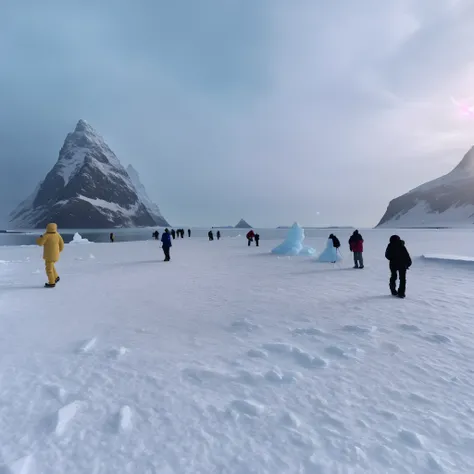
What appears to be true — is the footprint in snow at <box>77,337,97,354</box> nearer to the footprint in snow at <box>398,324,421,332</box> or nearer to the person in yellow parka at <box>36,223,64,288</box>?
the footprint in snow at <box>398,324,421,332</box>

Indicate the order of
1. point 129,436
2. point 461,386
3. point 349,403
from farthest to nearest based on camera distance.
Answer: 1. point 461,386
2. point 349,403
3. point 129,436

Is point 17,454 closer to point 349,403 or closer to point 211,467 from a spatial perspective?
point 211,467

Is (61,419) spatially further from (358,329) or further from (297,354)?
(358,329)

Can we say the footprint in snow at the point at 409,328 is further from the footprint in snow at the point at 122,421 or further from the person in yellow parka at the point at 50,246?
the person in yellow parka at the point at 50,246

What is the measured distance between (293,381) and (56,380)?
9.90 feet

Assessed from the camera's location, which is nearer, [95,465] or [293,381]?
[95,465]

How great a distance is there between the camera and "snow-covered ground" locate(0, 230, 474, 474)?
8.41 feet

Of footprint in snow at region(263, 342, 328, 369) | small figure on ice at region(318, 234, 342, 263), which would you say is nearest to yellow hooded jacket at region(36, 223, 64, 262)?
footprint in snow at region(263, 342, 328, 369)

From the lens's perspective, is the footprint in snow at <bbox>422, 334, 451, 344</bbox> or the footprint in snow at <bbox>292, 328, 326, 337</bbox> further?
the footprint in snow at <bbox>292, 328, 326, 337</bbox>

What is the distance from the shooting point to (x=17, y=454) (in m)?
2.56

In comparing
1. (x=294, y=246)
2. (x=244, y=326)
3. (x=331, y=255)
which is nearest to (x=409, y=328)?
(x=244, y=326)

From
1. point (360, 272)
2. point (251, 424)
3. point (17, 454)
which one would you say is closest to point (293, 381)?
point (251, 424)

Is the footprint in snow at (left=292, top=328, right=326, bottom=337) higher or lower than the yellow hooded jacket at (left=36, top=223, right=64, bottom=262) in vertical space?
lower

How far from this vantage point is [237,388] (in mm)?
3615
